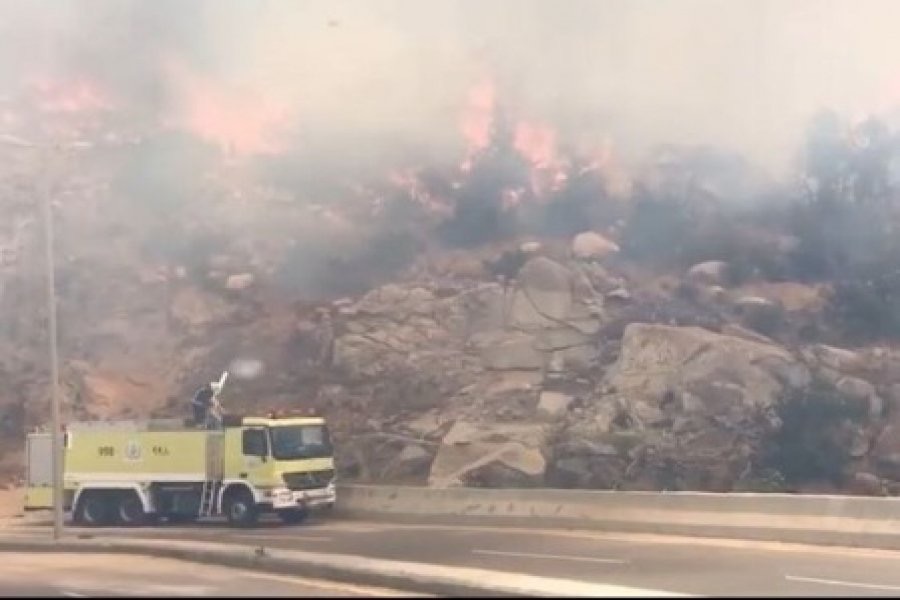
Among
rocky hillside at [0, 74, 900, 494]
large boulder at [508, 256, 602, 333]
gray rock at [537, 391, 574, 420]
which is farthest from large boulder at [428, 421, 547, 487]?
large boulder at [508, 256, 602, 333]

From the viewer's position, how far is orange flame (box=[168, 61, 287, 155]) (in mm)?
55594

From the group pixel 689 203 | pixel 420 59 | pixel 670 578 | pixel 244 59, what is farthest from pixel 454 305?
pixel 670 578

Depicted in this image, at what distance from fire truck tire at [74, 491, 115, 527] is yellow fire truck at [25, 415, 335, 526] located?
0.08 ft

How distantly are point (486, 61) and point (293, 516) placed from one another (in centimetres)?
2818

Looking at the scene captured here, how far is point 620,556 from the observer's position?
20016mm

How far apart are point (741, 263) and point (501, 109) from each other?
42.3ft

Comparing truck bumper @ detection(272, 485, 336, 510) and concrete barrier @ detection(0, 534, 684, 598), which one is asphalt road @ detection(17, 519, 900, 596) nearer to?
truck bumper @ detection(272, 485, 336, 510)

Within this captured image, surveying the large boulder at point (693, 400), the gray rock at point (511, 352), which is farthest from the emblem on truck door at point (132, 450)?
the gray rock at point (511, 352)

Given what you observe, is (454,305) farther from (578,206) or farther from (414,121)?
(414,121)

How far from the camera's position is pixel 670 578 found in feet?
53.9

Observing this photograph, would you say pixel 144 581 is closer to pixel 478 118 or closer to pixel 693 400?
pixel 693 400

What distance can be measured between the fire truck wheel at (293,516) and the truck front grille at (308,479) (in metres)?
0.58

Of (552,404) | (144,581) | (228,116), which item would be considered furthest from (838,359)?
(228,116)

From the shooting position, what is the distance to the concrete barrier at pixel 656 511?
69.5 feet
